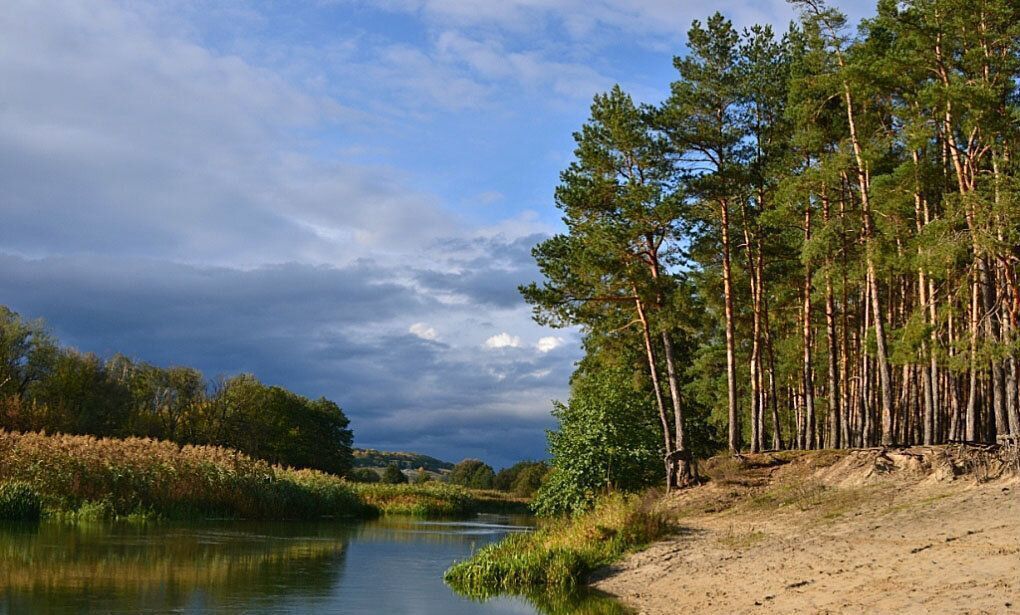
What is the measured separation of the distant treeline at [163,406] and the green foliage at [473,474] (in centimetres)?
1337

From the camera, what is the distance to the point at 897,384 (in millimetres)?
43219

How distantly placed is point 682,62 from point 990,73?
1139cm

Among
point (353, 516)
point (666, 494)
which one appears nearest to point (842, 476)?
→ point (666, 494)

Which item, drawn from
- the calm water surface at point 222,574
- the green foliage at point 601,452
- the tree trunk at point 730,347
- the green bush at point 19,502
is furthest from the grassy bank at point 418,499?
the tree trunk at point 730,347

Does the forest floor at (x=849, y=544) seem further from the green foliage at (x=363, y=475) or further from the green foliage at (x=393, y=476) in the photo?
the green foliage at (x=363, y=475)

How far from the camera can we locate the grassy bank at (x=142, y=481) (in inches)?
1399

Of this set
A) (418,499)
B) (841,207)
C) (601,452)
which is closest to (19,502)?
(601,452)

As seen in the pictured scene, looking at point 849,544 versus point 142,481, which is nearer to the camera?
point 849,544

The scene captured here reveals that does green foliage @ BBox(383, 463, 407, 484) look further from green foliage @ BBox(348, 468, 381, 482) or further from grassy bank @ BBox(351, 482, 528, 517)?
grassy bank @ BBox(351, 482, 528, 517)

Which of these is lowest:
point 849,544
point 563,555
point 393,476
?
point 393,476

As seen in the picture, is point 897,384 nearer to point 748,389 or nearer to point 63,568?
point 748,389

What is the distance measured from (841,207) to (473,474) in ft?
274

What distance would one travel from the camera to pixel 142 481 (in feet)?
127

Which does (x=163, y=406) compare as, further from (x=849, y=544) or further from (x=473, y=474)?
(x=849, y=544)
